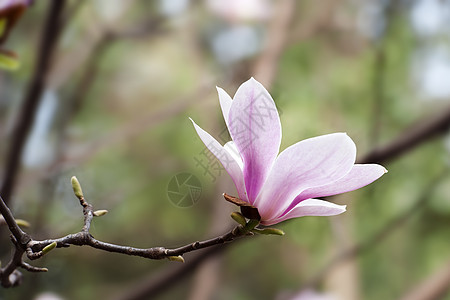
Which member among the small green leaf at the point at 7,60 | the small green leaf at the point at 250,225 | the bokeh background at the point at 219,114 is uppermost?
the small green leaf at the point at 7,60

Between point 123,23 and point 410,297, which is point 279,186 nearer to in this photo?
point 410,297

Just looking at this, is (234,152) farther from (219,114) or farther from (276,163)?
(219,114)

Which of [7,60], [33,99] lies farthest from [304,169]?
[33,99]

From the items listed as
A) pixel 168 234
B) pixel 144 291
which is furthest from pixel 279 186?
pixel 168 234

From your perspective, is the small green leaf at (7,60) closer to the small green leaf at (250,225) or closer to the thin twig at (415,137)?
the small green leaf at (250,225)

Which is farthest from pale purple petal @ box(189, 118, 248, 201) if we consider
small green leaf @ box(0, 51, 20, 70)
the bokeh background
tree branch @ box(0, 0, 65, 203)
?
the bokeh background

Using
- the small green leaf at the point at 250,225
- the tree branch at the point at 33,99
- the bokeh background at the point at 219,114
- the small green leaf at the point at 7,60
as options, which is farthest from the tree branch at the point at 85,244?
the bokeh background at the point at 219,114

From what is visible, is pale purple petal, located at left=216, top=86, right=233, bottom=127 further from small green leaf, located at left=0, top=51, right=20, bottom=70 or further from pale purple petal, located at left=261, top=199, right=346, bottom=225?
small green leaf, located at left=0, top=51, right=20, bottom=70
